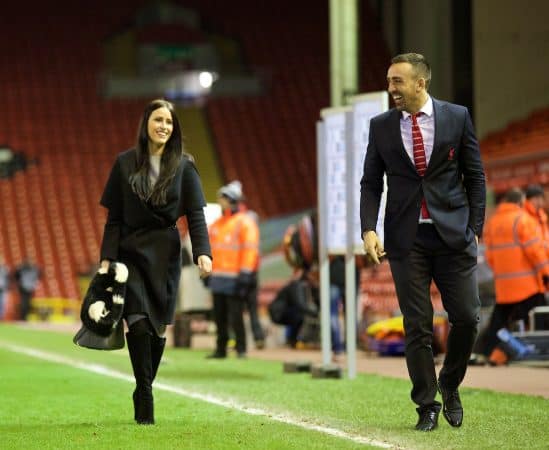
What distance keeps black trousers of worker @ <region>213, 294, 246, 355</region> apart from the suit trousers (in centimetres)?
850

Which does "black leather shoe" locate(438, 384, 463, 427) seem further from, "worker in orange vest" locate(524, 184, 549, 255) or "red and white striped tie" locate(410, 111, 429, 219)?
"worker in orange vest" locate(524, 184, 549, 255)

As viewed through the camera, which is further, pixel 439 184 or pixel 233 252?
pixel 233 252

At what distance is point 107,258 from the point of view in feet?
23.2

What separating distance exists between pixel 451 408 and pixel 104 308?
190 cm

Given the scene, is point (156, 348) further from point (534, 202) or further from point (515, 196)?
point (534, 202)

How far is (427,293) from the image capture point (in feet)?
22.2

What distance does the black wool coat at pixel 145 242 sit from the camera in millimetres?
7105

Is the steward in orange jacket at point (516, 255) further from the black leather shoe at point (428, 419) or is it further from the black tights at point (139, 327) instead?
the black tights at point (139, 327)

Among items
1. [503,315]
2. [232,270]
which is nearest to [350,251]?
[503,315]

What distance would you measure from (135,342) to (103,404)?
6.07 ft

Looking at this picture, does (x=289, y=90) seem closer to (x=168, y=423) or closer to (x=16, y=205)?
(x=16, y=205)

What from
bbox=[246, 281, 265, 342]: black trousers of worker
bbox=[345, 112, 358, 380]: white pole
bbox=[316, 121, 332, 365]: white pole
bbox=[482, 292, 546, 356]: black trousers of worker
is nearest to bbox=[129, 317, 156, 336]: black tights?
bbox=[345, 112, 358, 380]: white pole

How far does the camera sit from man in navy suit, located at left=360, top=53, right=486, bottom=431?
262 inches

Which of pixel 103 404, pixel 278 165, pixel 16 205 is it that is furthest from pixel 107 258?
pixel 278 165
